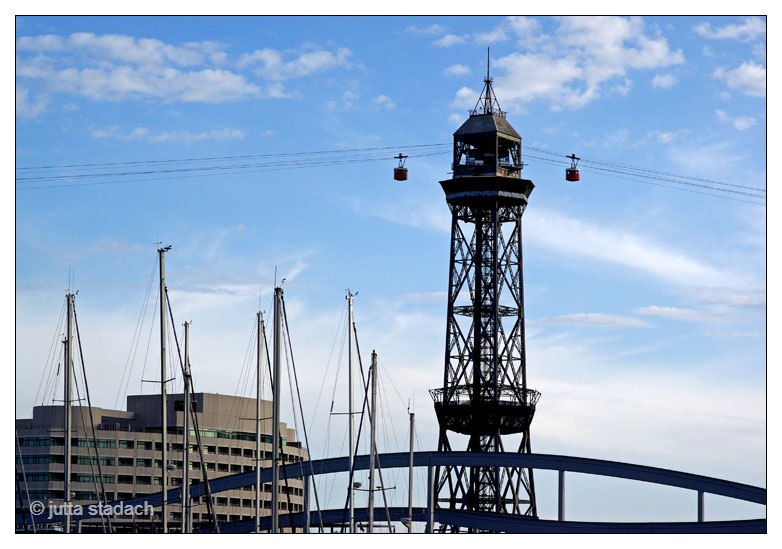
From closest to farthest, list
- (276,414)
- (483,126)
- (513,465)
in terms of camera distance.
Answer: (276,414) → (513,465) → (483,126)

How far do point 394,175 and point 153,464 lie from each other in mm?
70914

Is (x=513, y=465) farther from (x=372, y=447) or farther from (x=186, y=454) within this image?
(x=186, y=454)

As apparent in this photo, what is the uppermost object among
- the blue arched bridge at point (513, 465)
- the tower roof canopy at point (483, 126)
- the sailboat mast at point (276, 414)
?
the tower roof canopy at point (483, 126)

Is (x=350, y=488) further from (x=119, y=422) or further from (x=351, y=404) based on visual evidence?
(x=119, y=422)

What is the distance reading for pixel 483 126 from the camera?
149 metres

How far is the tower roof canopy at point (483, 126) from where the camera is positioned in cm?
14850

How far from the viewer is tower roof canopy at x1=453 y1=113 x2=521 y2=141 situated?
14850 centimetres

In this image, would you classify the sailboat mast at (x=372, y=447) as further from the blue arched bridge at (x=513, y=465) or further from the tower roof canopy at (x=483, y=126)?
the tower roof canopy at (x=483, y=126)

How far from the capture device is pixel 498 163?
149000 mm

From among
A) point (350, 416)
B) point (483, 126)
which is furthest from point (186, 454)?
point (483, 126)

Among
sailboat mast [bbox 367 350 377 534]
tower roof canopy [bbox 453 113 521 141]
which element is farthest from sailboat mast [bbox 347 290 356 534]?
tower roof canopy [bbox 453 113 521 141]

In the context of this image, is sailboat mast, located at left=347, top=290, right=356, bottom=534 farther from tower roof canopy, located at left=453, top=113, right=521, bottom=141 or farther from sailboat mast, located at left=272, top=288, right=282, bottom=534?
tower roof canopy, located at left=453, top=113, right=521, bottom=141

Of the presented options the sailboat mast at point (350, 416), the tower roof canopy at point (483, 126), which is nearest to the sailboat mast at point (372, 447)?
the sailboat mast at point (350, 416)
